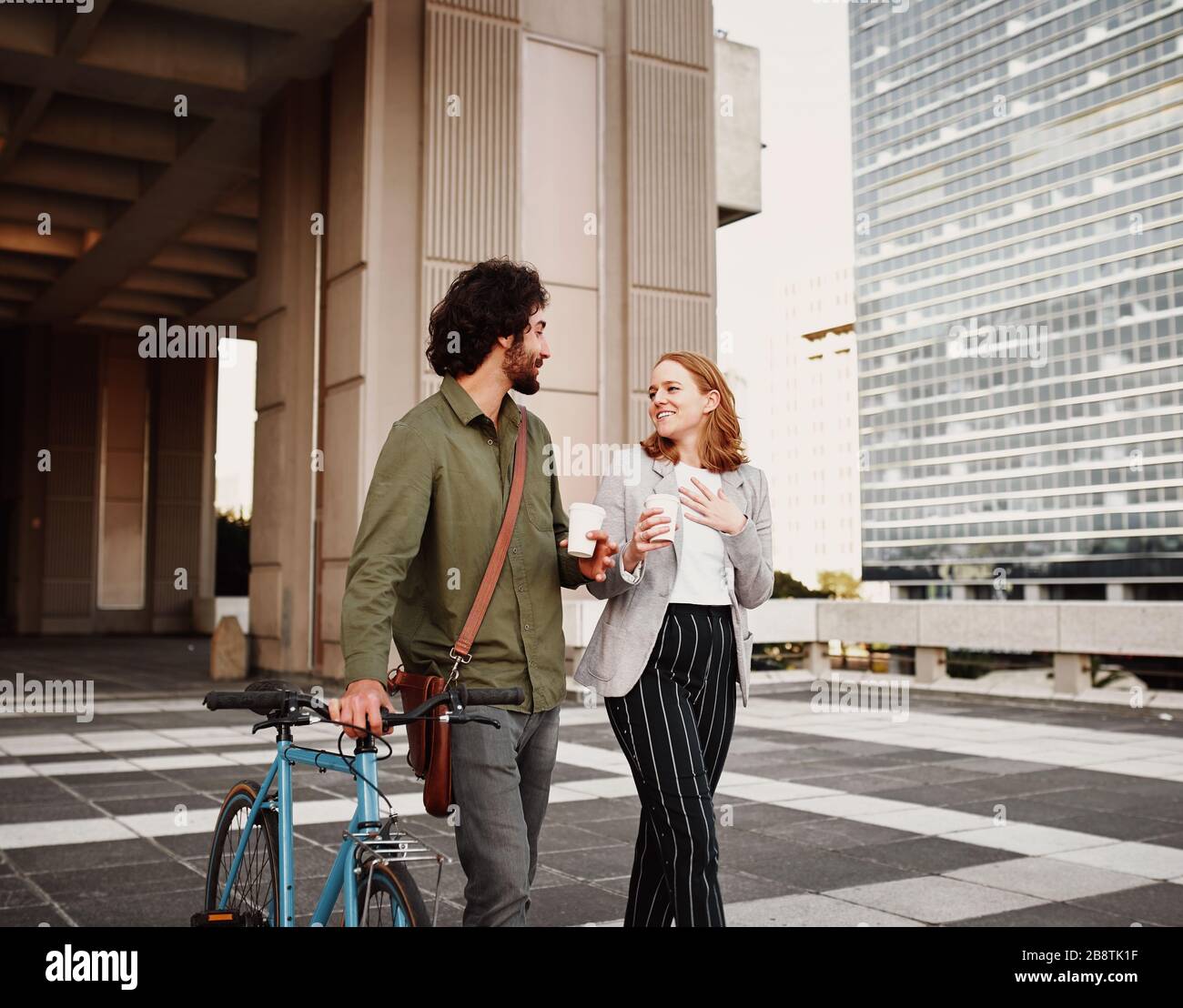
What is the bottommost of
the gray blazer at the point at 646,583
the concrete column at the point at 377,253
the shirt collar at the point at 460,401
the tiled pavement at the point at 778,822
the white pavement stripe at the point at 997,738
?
the white pavement stripe at the point at 997,738

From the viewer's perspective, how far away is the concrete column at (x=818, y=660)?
1580cm

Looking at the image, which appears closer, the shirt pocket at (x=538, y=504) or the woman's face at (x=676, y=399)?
the shirt pocket at (x=538, y=504)

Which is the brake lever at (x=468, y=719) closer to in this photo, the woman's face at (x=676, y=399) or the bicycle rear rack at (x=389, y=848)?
the bicycle rear rack at (x=389, y=848)

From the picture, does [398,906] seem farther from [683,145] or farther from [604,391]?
[683,145]

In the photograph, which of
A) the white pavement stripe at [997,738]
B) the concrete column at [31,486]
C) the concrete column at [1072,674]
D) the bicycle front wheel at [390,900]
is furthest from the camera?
the concrete column at [31,486]

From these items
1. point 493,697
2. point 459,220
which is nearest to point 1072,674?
point 459,220

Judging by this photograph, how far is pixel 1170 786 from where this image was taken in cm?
745

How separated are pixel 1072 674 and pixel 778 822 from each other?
292 inches

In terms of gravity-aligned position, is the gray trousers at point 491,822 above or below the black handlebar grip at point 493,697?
below

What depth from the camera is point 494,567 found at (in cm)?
264

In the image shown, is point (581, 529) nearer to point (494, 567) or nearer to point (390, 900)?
point (494, 567)

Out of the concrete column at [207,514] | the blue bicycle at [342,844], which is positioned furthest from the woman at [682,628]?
the concrete column at [207,514]
